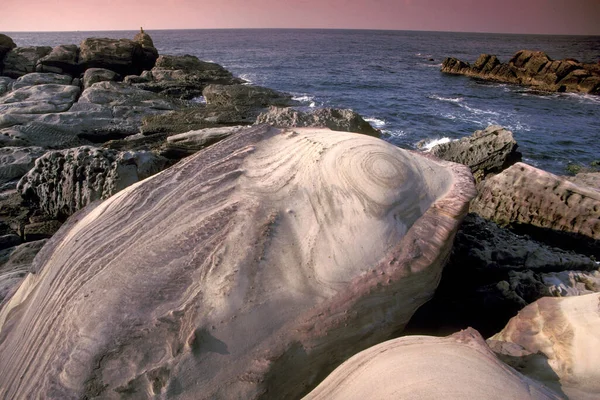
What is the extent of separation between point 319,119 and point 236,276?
4.82 meters

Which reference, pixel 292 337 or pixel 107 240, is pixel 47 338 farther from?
pixel 292 337

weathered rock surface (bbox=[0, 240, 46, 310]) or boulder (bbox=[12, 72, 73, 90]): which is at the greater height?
boulder (bbox=[12, 72, 73, 90])

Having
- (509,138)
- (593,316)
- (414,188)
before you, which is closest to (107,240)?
(414,188)

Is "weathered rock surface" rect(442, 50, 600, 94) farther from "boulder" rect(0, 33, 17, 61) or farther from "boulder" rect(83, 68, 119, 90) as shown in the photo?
"boulder" rect(0, 33, 17, 61)

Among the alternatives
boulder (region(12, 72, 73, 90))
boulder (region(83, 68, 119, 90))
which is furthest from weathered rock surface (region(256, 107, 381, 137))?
boulder (region(12, 72, 73, 90))

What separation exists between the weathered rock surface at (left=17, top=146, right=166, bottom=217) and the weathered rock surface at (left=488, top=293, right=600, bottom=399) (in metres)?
3.26

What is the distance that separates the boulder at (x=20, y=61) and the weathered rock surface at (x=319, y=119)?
17.2m

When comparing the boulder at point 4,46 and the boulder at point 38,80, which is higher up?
the boulder at point 4,46

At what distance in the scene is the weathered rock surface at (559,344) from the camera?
1561 mm

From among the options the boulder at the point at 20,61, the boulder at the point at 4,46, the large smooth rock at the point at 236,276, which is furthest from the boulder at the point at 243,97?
the boulder at the point at 4,46

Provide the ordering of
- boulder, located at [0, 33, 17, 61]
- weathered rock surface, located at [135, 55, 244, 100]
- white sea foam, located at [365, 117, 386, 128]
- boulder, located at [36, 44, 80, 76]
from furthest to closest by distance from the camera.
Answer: boulder, located at [0, 33, 17, 61], boulder, located at [36, 44, 80, 76], weathered rock surface, located at [135, 55, 244, 100], white sea foam, located at [365, 117, 386, 128]

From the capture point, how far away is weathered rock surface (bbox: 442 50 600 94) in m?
22.8

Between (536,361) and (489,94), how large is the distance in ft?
76.3

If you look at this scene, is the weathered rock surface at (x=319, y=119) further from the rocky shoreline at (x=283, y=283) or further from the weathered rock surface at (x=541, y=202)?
the rocky shoreline at (x=283, y=283)
